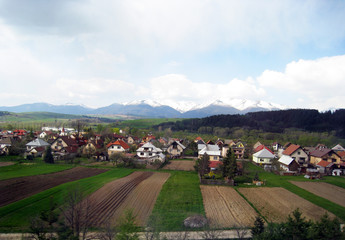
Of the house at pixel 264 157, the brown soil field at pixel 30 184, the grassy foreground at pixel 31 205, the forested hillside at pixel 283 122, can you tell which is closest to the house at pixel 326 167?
the house at pixel 264 157

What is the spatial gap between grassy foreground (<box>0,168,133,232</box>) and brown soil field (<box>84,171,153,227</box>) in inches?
60.2

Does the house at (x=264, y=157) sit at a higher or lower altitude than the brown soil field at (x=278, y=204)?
higher

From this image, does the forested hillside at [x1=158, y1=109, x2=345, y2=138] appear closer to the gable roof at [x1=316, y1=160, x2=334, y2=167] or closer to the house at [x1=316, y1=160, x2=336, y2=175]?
the gable roof at [x1=316, y1=160, x2=334, y2=167]

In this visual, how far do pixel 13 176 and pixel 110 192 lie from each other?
1597 cm

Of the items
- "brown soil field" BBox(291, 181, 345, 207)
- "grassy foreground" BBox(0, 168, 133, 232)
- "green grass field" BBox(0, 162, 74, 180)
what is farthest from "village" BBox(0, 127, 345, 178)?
"grassy foreground" BBox(0, 168, 133, 232)

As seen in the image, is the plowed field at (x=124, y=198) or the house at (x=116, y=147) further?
the house at (x=116, y=147)

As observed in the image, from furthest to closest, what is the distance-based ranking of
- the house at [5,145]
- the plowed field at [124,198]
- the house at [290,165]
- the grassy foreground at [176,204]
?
the house at [5,145] → the house at [290,165] → the plowed field at [124,198] → the grassy foreground at [176,204]

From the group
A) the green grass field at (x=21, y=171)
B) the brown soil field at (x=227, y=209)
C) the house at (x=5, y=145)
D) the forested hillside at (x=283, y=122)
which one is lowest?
the green grass field at (x=21, y=171)

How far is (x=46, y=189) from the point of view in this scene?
22.5 m

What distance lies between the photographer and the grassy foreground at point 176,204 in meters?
15.7

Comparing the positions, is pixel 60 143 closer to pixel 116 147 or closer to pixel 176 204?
pixel 116 147

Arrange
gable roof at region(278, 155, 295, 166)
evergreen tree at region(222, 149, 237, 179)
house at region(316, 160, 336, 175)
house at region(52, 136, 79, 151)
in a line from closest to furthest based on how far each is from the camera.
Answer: evergreen tree at region(222, 149, 237, 179) < gable roof at region(278, 155, 295, 166) < house at region(316, 160, 336, 175) < house at region(52, 136, 79, 151)

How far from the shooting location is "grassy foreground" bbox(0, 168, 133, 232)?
14969 millimetres

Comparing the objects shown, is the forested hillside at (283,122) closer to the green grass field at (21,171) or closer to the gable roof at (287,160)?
the gable roof at (287,160)
